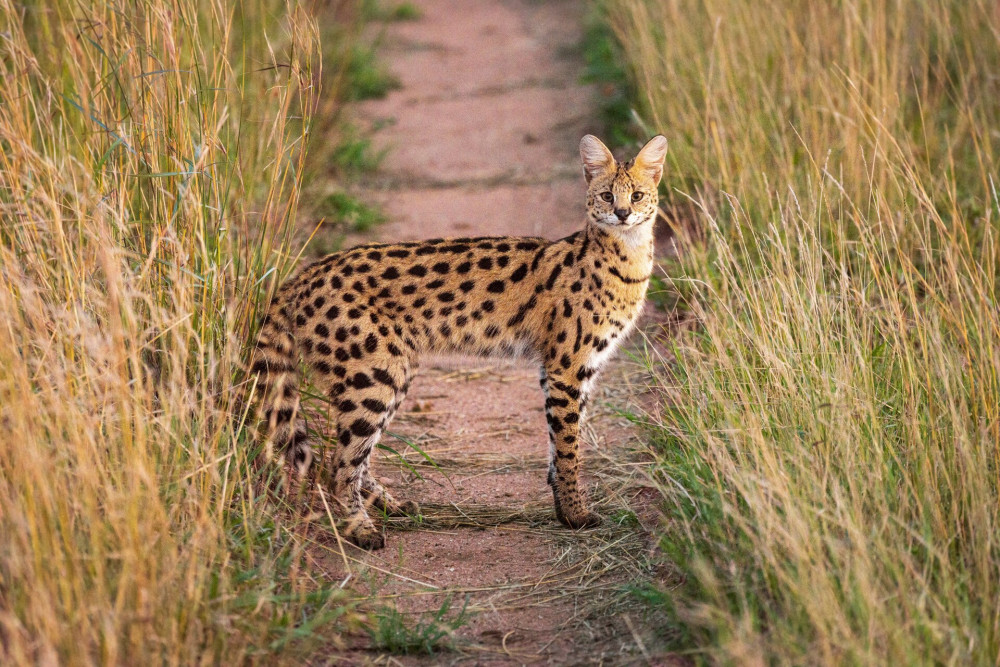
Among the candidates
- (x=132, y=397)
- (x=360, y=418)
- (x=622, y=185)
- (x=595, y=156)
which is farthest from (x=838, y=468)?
(x=132, y=397)

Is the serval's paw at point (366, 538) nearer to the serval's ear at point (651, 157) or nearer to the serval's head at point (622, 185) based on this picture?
the serval's head at point (622, 185)

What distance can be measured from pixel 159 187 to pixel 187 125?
0.94 ft

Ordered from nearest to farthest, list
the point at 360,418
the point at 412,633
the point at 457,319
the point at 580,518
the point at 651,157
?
1. the point at 412,633
2. the point at 360,418
3. the point at 580,518
4. the point at 457,319
5. the point at 651,157

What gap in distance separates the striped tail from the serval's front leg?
3.46ft

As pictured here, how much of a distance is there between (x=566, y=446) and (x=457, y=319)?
28.4 inches

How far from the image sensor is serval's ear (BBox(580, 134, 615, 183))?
4.91 m

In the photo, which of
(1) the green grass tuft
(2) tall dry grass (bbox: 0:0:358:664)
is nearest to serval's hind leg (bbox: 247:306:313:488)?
(2) tall dry grass (bbox: 0:0:358:664)

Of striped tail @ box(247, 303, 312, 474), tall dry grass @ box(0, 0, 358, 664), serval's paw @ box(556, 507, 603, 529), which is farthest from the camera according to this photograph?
serval's paw @ box(556, 507, 603, 529)

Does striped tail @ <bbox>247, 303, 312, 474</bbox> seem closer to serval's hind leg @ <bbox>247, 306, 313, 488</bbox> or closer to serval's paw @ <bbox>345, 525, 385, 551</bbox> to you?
serval's hind leg @ <bbox>247, 306, 313, 488</bbox>

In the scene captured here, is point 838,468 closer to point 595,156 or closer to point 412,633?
point 412,633

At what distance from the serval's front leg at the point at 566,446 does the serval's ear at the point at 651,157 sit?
3.37 feet

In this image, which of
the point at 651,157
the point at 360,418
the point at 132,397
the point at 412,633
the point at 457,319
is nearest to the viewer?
the point at 132,397

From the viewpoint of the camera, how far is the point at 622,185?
4.72 metres

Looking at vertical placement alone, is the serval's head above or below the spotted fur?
above
